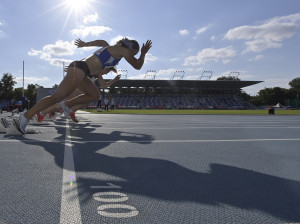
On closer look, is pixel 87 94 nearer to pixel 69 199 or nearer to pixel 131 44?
Result: pixel 131 44

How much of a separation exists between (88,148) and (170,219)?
101 inches

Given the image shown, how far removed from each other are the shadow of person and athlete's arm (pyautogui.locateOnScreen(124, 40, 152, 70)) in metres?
3.08

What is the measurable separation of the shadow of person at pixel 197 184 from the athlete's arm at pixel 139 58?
10.1 feet

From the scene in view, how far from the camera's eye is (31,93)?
341ft

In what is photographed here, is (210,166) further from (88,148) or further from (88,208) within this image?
(88,148)

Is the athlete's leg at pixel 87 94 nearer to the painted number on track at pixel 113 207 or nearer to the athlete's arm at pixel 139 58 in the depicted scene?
the athlete's arm at pixel 139 58

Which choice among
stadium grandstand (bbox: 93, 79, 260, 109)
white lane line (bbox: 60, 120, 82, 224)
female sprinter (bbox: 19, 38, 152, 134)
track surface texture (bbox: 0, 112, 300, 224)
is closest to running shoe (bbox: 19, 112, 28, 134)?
female sprinter (bbox: 19, 38, 152, 134)

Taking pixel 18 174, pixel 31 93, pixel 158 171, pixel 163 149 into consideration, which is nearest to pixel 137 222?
pixel 158 171

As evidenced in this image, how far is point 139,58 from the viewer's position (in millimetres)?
5684

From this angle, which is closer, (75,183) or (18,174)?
(75,183)

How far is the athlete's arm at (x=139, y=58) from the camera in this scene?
5578 mm

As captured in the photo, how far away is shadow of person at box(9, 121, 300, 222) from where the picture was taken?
5.61ft

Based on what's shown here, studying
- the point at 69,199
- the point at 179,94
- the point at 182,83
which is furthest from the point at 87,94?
the point at 179,94

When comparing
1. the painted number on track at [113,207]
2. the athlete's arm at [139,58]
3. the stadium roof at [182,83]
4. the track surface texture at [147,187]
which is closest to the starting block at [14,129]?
the track surface texture at [147,187]
